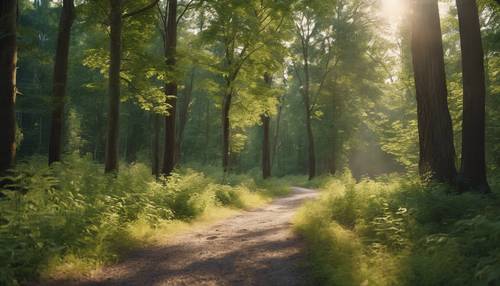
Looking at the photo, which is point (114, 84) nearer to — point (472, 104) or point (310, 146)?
point (472, 104)

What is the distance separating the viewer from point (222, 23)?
727 inches

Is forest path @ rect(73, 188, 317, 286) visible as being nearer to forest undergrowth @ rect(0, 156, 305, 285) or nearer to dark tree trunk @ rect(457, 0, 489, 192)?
forest undergrowth @ rect(0, 156, 305, 285)

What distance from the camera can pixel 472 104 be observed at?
948 cm

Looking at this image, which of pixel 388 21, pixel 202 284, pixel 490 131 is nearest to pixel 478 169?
pixel 202 284

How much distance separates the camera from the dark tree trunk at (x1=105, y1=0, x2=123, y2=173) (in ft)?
37.7

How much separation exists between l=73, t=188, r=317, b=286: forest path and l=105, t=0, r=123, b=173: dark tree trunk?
3898mm

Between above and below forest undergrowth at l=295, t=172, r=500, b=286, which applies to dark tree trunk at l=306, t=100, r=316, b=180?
above

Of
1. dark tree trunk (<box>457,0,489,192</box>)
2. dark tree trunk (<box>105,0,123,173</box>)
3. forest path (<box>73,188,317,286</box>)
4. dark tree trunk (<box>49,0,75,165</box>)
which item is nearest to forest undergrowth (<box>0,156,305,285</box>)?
forest path (<box>73,188,317,286</box>)

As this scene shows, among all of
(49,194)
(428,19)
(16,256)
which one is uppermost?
(428,19)

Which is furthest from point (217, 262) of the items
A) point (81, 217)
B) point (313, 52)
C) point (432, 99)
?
point (313, 52)

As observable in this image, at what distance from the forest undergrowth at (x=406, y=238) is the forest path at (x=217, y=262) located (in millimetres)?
424

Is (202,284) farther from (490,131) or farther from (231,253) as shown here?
(490,131)

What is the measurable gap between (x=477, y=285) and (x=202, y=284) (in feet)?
11.7

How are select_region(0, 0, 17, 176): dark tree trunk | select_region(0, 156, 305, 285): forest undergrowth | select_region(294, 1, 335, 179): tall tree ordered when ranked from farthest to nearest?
select_region(294, 1, 335, 179): tall tree < select_region(0, 0, 17, 176): dark tree trunk < select_region(0, 156, 305, 285): forest undergrowth
